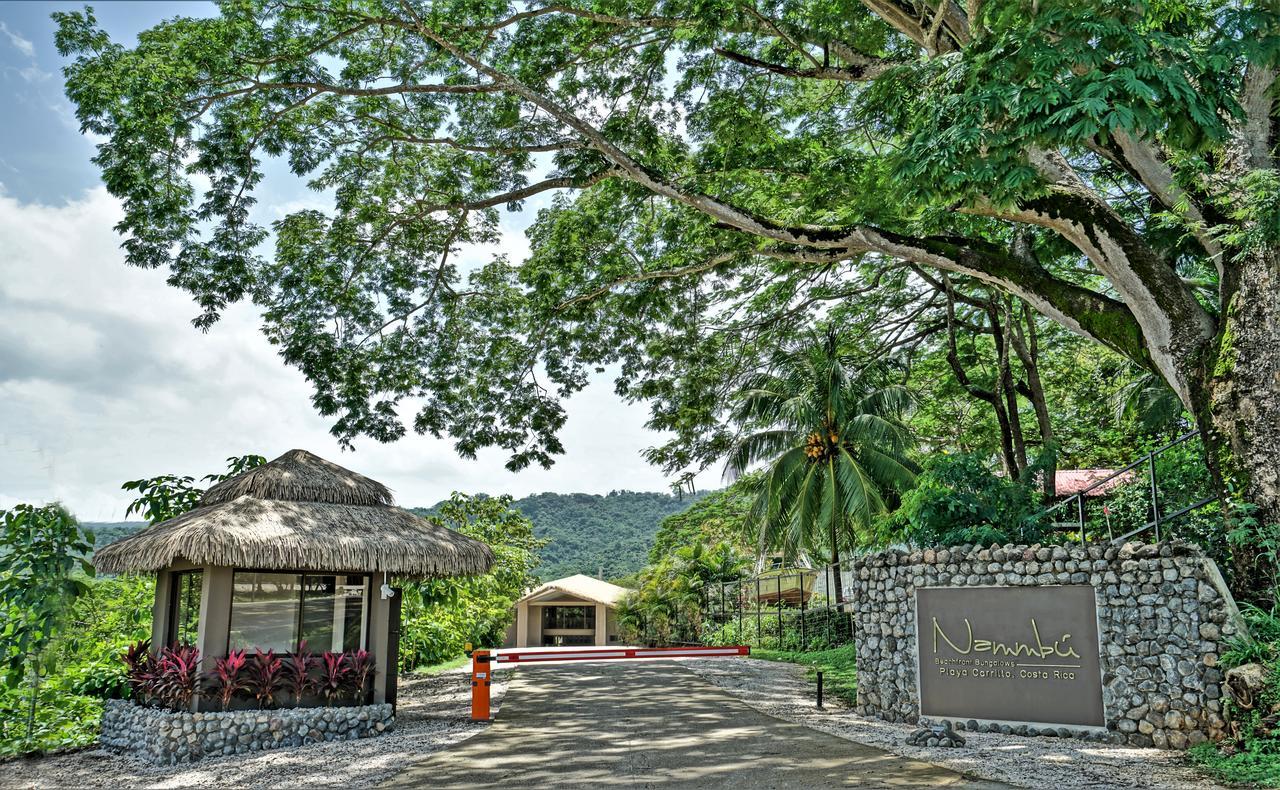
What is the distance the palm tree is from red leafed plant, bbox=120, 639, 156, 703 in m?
13.4

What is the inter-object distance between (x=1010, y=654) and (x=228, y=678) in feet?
30.1

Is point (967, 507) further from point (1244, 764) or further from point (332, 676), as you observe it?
point (332, 676)

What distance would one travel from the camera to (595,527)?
71438 mm

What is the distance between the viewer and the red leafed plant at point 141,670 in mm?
10430

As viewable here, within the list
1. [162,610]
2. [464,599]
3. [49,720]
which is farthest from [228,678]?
[464,599]

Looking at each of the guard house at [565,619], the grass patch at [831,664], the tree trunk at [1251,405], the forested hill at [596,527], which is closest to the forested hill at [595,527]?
the forested hill at [596,527]

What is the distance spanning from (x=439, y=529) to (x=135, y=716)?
4.26 metres

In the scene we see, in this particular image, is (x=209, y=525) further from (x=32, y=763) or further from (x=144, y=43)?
(x=144, y=43)

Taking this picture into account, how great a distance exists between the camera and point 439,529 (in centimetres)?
1234

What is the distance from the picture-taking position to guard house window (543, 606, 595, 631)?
39344 millimetres

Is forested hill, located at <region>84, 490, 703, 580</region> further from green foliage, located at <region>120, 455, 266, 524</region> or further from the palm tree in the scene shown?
green foliage, located at <region>120, 455, 266, 524</region>

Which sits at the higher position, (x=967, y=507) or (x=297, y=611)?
(x=967, y=507)

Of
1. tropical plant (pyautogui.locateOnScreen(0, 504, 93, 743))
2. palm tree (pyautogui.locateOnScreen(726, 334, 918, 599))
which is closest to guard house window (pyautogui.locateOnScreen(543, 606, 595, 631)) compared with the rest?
palm tree (pyautogui.locateOnScreen(726, 334, 918, 599))

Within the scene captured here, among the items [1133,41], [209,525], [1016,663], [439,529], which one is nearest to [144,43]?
[209,525]
